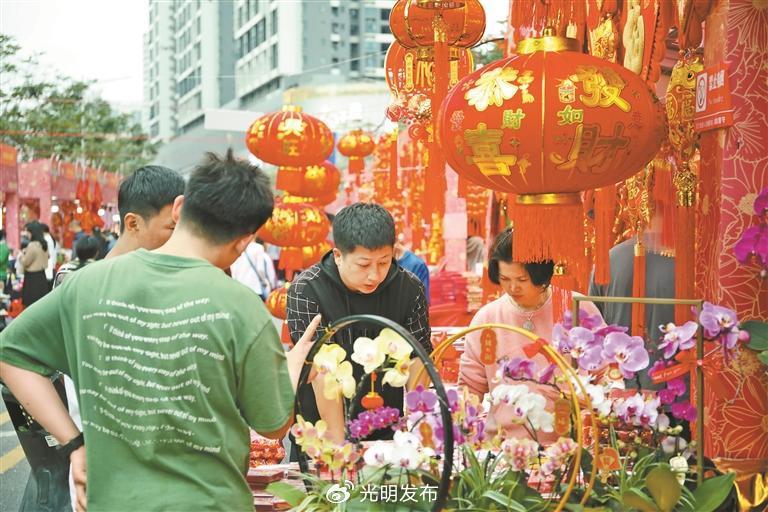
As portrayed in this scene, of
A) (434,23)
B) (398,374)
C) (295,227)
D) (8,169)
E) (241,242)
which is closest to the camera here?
(241,242)

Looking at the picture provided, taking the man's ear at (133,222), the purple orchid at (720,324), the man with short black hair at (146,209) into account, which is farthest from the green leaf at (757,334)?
the man's ear at (133,222)

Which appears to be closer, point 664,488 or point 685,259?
point 664,488

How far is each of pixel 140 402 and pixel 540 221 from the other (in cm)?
181

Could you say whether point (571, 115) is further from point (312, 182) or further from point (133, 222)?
point (312, 182)

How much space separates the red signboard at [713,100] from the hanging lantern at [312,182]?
7234 millimetres

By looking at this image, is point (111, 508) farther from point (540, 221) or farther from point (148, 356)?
point (540, 221)

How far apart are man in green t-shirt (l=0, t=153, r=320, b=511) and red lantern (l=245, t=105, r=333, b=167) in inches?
306

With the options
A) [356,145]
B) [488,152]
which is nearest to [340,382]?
[488,152]

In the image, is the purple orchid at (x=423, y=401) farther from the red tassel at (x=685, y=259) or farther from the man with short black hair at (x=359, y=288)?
the red tassel at (x=685, y=259)

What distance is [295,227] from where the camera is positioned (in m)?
10.9

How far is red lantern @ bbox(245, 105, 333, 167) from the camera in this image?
1015cm

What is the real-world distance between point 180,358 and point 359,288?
147 cm

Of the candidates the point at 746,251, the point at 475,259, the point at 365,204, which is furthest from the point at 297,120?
the point at 746,251

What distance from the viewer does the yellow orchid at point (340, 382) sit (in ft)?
8.84
